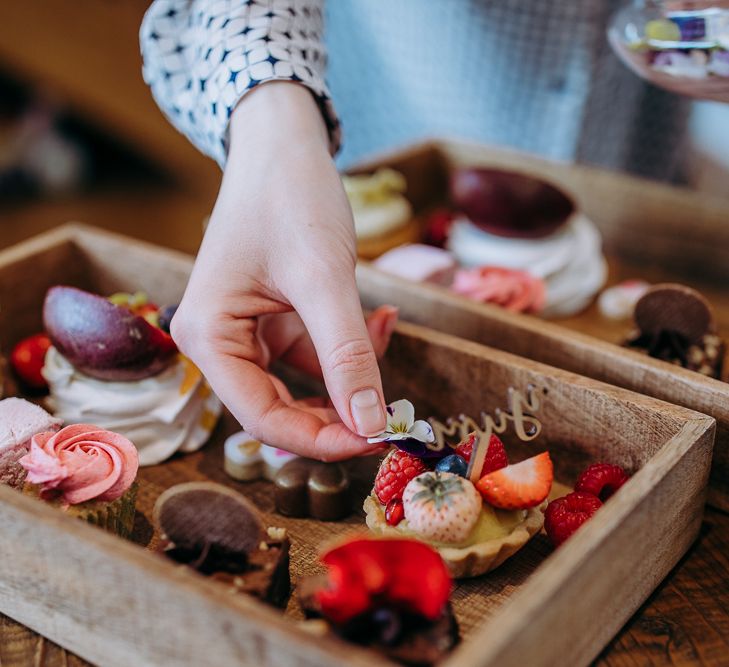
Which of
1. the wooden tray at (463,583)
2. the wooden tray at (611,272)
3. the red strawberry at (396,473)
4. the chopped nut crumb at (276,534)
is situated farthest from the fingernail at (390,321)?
the chopped nut crumb at (276,534)

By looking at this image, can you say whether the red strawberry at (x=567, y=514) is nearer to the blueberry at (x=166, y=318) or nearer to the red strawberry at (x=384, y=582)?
the red strawberry at (x=384, y=582)

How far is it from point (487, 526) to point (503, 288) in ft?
1.94

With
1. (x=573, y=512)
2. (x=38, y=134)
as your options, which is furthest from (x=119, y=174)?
(x=573, y=512)

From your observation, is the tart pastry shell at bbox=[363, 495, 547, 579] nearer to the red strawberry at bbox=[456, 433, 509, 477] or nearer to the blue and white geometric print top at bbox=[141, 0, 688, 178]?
the red strawberry at bbox=[456, 433, 509, 477]

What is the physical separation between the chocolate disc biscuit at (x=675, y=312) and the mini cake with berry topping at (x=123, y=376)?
66 centimetres

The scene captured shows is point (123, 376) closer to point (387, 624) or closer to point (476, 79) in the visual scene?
point (387, 624)

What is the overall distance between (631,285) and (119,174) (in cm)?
301

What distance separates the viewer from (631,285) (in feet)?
5.12

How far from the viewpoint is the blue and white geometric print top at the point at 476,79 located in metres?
1.30

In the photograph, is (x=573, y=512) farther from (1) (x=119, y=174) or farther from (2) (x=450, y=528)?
(1) (x=119, y=174)

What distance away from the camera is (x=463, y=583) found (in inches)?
35.0

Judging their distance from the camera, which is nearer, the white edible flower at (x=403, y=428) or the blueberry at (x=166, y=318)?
the white edible flower at (x=403, y=428)

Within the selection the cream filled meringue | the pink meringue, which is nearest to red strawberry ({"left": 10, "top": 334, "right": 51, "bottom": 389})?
the cream filled meringue

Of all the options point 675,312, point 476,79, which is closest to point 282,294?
point 675,312
